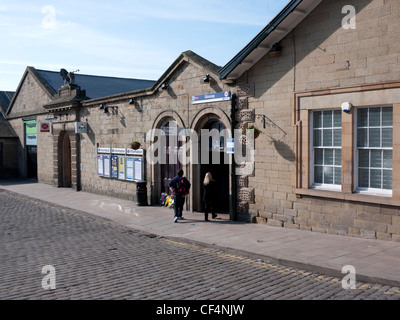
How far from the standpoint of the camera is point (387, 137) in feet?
32.4

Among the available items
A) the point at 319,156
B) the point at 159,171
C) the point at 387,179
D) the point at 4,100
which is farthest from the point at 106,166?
the point at 4,100

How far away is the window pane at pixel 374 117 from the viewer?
32.9ft

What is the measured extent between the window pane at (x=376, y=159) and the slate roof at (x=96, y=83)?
19368 millimetres

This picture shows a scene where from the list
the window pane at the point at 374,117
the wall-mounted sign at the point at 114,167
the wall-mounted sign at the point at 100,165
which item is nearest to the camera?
the window pane at the point at 374,117

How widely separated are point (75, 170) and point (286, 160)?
14.3 metres

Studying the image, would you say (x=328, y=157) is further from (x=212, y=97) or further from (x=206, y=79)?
(x=206, y=79)

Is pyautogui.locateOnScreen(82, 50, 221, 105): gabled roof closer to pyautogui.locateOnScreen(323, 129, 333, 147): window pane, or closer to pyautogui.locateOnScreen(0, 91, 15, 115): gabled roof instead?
pyautogui.locateOnScreen(323, 129, 333, 147): window pane

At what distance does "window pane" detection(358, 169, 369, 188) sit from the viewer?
10.4 m

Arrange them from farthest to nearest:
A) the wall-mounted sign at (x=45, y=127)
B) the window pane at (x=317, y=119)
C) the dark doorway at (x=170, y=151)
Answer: the wall-mounted sign at (x=45, y=127)
the dark doorway at (x=170, y=151)
the window pane at (x=317, y=119)

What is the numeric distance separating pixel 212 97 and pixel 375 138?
5.54 meters

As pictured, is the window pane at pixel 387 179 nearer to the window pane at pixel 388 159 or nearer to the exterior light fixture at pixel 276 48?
the window pane at pixel 388 159

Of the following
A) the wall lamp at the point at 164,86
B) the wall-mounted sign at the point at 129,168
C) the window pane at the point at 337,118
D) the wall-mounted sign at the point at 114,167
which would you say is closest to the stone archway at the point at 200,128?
the wall lamp at the point at 164,86

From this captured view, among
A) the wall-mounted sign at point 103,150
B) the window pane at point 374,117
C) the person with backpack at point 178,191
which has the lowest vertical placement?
the person with backpack at point 178,191
